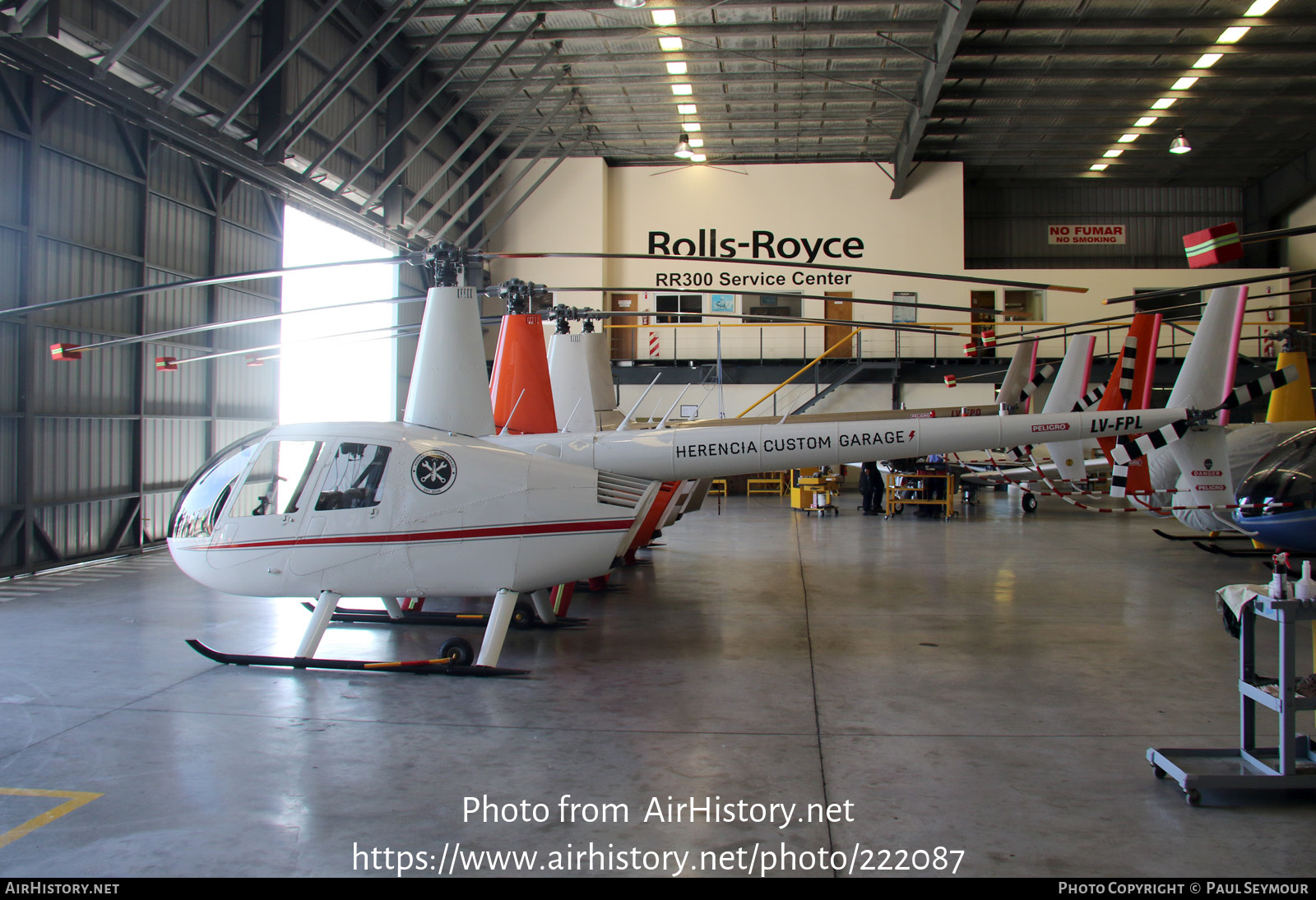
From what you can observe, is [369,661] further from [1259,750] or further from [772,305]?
[772,305]

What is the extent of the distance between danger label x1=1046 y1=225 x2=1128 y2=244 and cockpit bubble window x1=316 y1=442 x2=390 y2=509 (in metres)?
27.5

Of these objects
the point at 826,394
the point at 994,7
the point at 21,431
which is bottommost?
Answer: the point at 21,431

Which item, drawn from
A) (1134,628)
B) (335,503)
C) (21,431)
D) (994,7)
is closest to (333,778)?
(335,503)

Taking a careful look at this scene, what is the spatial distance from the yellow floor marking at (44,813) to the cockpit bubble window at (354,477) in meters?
2.53

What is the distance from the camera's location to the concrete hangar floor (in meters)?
3.31

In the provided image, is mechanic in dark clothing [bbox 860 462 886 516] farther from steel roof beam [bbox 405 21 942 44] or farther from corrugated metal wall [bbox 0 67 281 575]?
corrugated metal wall [bbox 0 67 281 575]

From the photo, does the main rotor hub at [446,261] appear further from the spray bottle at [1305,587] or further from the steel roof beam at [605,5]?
A: the steel roof beam at [605,5]

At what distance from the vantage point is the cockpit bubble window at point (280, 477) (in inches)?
241

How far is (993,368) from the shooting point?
76.7 ft

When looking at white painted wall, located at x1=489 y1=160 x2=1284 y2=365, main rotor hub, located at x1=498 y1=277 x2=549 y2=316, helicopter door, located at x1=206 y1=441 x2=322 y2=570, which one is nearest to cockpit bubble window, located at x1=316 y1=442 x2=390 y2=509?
helicopter door, located at x1=206 y1=441 x2=322 y2=570

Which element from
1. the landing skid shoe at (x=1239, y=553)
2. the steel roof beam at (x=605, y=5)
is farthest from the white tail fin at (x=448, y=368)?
the steel roof beam at (x=605, y=5)

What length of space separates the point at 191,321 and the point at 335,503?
836cm

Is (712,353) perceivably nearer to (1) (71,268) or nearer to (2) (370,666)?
(1) (71,268)

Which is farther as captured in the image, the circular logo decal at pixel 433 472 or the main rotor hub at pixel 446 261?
the main rotor hub at pixel 446 261
